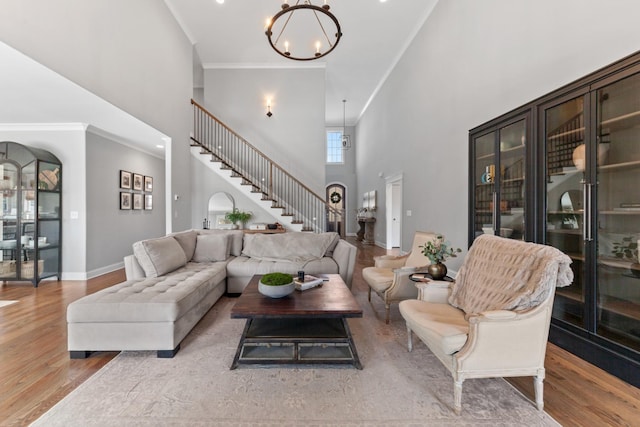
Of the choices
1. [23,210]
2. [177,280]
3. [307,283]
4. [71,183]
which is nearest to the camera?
[307,283]

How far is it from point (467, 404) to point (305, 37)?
6.83 meters

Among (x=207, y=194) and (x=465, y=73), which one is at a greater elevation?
(x=465, y=73)

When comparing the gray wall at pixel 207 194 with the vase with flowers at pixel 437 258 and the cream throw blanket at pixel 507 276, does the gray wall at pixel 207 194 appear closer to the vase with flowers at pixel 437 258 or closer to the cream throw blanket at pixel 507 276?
the vase with flowers at pixel 437 258

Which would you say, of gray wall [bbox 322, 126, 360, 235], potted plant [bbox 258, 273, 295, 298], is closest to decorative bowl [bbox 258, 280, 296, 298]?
potted plant [bbox 258, 273, 295, 298]

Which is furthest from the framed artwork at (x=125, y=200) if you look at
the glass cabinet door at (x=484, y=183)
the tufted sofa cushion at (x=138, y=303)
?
the glass cabinet door at (x=484, y=183)

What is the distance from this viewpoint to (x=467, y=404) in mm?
1770

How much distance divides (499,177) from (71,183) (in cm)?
646

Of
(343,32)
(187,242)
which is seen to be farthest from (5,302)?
(343,32)

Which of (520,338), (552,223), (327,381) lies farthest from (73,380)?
(552,223)

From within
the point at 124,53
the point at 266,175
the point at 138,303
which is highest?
the point at 124,53

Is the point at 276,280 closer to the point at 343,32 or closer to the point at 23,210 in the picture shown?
the point at 23,210

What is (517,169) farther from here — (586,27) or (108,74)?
(108,74)

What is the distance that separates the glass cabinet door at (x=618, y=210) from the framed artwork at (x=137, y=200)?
7250mm

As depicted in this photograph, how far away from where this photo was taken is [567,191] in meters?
2.57
